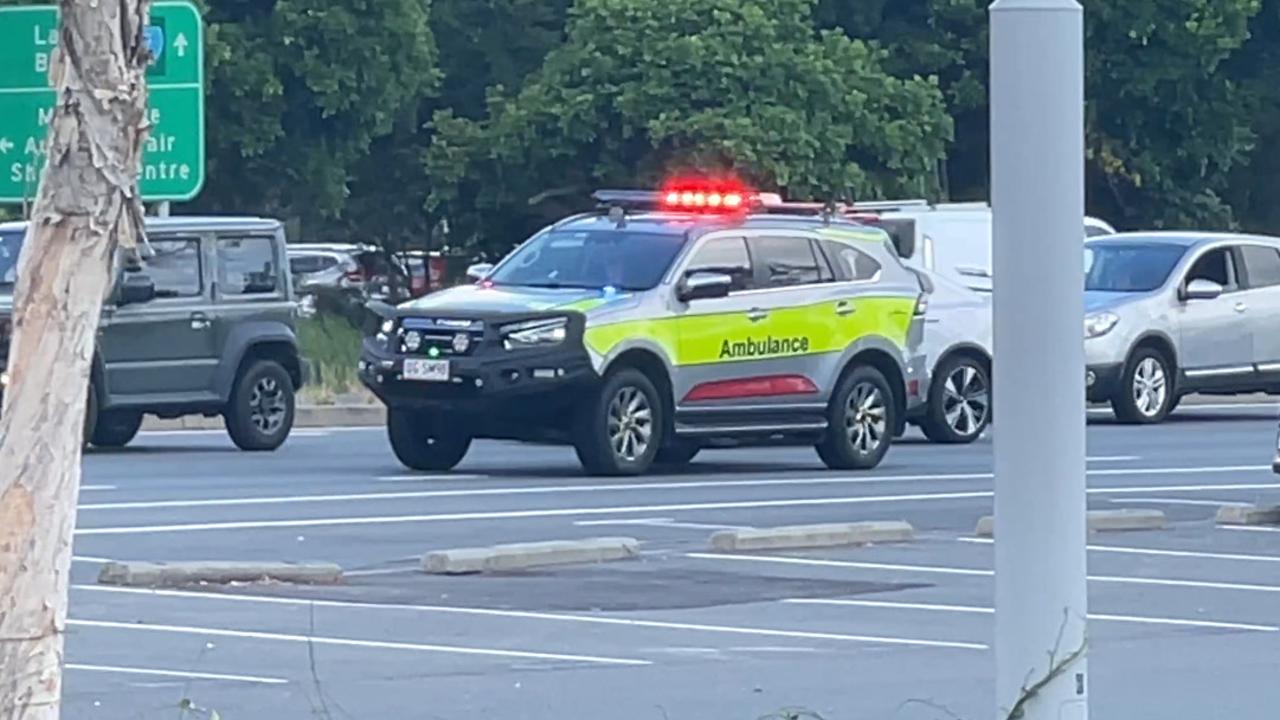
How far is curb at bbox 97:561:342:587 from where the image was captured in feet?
43.6

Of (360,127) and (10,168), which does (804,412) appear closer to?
(10,168)

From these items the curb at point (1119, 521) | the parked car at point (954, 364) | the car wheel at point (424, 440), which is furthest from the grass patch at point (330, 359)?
the curb at point (1119, 521)

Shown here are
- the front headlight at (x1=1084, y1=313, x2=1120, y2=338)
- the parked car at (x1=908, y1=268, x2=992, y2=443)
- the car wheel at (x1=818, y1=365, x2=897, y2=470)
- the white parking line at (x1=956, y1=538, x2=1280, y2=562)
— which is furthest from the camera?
the front headlight at (x1=1084, y1=313, x2=1120, y2=338)

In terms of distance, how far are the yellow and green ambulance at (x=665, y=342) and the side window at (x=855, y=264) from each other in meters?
0.02

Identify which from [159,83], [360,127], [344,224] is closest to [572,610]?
[159,83]

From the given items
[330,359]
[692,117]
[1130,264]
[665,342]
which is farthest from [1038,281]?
[692,117]

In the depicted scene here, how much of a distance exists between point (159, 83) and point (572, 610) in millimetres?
3568

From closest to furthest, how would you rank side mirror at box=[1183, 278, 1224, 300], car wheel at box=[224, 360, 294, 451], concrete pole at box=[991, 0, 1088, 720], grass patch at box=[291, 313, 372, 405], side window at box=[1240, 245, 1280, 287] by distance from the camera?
1. concrete pole at box=[991, 0, 1088, 720]
2. car wheel at box=[224, 360, 294, 451]
3. side mirror at box=[1183, 278, 1224, 300]
4. side window at box=[1240, 245, 1280, 287]
5. grass patch at box=[291, 313, 372, 405]

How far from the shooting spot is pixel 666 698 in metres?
10.2

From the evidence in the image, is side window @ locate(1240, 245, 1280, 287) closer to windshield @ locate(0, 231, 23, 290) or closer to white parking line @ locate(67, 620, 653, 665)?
windshield @ locate(0, 231, 23, 290)

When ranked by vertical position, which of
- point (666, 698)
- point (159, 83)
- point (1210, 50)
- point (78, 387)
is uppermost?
point (1210, 50)

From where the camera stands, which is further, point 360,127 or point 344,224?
point 344,224

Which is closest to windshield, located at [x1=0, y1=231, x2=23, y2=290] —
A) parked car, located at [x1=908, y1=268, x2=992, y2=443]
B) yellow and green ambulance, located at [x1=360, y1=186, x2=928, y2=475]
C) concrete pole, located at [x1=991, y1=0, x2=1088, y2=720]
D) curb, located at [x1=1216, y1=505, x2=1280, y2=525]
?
yellow and green ambulance, located at [x1=360, y1=186, x2=928, y2=475]

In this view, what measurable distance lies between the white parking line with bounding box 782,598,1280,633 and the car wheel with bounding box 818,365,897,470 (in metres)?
7.53
